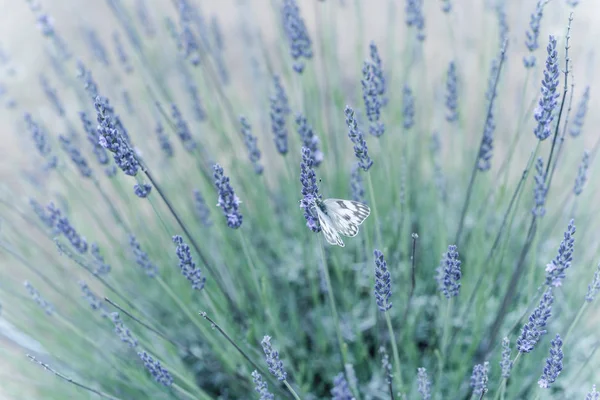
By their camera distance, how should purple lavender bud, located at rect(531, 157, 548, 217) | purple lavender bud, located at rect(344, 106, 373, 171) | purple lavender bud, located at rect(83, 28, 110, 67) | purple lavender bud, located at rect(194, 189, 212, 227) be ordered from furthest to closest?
purple lavender bud, located at rect(83, 28, 110, 67) < purple lavender bud, located at rect(194, 189, 212, 227) < purple lavender bud, located at rect(531, 157, 548, 217) < purple lavender bud, located at rect(344, 106, 373, 171)

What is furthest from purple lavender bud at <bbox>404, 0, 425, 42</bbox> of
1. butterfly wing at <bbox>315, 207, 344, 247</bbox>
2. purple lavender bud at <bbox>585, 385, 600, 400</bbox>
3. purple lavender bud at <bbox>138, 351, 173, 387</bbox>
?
purple lavender bud at <bbox>138, 351, 173, 387</bbox>

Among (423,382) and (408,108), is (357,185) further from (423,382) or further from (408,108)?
(423,382)

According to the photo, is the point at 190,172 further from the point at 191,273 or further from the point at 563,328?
the point at 563,328

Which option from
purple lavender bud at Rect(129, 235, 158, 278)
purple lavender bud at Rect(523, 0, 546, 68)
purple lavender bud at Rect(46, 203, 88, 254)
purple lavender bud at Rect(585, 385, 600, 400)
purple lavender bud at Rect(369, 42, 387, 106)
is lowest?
purple lavender bud at Rect(585, 385, 600, 400)

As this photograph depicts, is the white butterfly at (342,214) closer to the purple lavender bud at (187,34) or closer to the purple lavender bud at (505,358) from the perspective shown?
the purple lavender bud at (505,358)

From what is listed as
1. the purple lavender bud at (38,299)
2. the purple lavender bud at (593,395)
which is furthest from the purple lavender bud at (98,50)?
the purple lavender bud at (593,395)

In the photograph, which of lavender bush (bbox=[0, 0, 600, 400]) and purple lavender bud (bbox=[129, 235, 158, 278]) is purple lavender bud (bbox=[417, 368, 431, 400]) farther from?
purple lavender bud (bbox=[129, 235, 158, 278])
